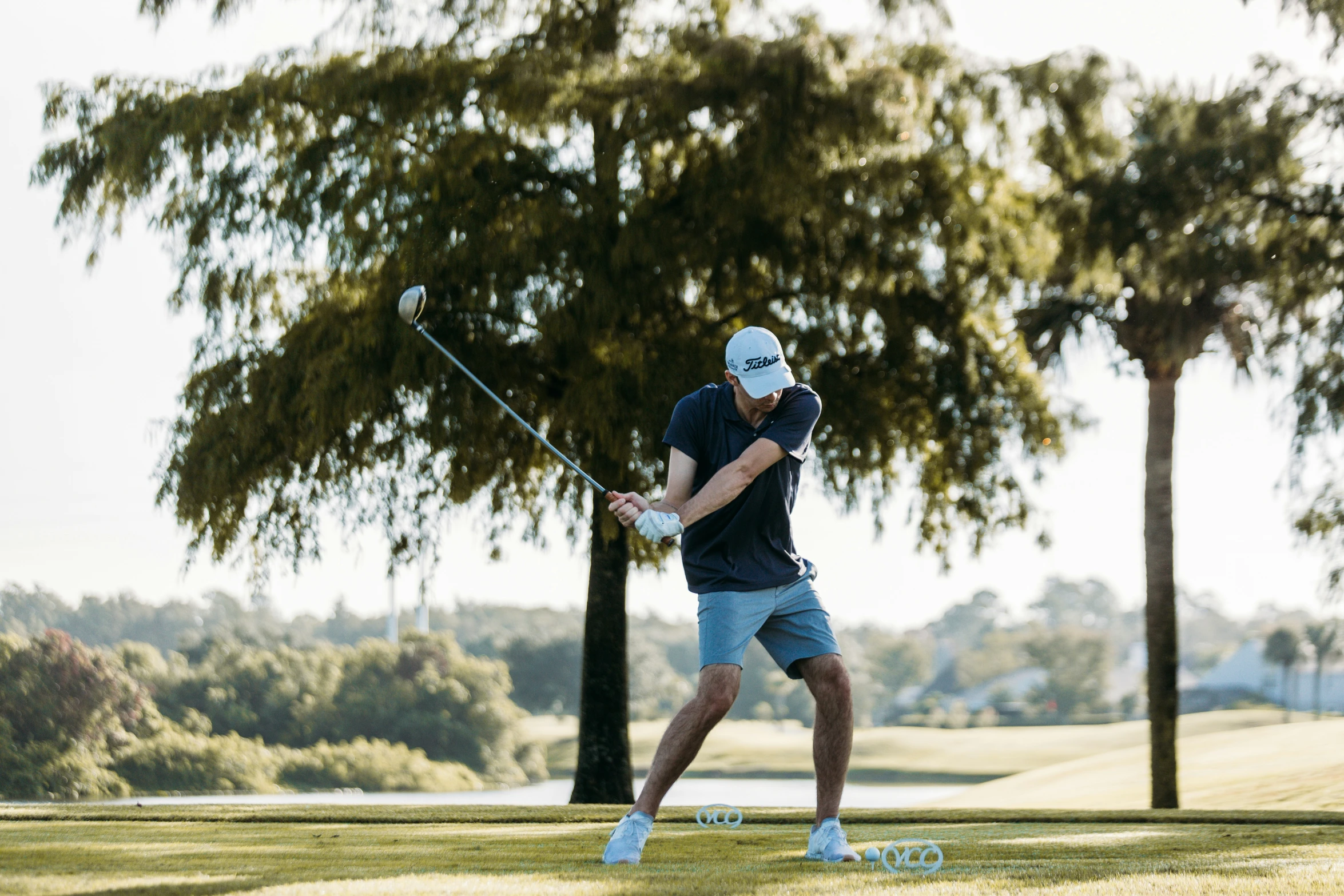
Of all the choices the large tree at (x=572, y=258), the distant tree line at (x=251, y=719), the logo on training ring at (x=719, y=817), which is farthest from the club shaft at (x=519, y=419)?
the distant tree line at (x=251, y=719)

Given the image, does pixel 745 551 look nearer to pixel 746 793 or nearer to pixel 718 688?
pixel 718 688

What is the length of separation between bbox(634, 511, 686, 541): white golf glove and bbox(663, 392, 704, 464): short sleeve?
12.6 inches

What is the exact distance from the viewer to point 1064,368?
16281mm

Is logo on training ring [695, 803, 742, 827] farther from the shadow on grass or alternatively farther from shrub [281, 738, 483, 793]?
shrub [281, 738, 483, 793]

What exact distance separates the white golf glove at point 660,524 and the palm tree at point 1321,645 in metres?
16.3

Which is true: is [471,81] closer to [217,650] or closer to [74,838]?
[74,838]

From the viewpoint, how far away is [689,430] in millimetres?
4781

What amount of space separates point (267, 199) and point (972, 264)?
6.95 meters

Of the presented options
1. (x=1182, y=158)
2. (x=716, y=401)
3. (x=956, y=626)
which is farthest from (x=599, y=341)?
(x=956, y=626)

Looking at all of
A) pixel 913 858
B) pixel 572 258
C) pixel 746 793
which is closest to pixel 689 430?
pixel 913 858

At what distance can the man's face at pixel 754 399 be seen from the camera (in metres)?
4.67

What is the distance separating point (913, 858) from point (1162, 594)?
12.8m

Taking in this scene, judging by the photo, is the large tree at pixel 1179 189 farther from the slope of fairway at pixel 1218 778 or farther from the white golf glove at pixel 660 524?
the white golf glove at pixel 660 524

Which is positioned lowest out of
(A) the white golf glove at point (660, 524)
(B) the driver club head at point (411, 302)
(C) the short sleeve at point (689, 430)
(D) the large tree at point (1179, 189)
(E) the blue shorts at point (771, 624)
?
(E) the blue shorts at point (771, 624)
